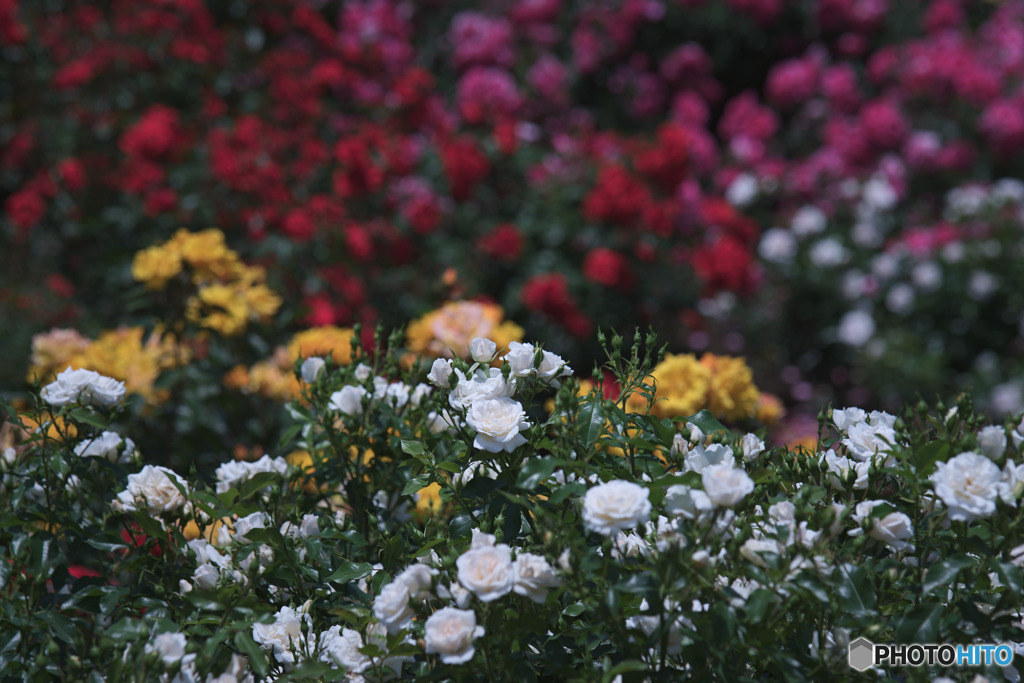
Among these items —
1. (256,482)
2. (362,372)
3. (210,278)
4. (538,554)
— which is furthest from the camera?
(210,278)

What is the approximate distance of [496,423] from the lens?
116 centimetres

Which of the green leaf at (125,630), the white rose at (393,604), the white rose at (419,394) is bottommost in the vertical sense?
the green leaf at (125,630)

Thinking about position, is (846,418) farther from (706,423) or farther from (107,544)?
(107,544)

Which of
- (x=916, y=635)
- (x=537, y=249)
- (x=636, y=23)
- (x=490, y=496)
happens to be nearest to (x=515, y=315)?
(x=537, y=249)

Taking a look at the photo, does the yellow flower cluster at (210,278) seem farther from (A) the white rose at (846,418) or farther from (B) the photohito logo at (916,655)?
(B) the photohito logo at (916,655)

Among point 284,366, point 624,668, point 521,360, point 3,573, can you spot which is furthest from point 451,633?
point 284,366

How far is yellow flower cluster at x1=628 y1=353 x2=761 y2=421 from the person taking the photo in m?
1.97

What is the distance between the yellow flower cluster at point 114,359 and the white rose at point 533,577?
5.70ft

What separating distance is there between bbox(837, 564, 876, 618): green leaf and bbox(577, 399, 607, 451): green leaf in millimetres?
382

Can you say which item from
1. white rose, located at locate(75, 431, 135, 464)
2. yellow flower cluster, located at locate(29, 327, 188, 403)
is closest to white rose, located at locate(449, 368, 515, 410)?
white rose, located at locate(75, 431, 135, 464)

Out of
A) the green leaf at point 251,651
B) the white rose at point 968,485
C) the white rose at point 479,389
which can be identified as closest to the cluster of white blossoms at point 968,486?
the white rose at point 968,485

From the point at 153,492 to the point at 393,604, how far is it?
0.56 metres

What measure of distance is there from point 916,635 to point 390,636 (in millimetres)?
687

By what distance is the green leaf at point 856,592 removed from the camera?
1.06 metres
